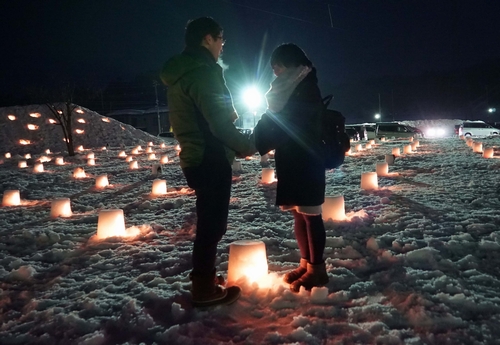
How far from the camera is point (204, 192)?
10.5 ft

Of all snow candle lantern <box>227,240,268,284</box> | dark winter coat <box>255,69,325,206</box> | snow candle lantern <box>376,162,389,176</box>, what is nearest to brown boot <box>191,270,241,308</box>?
snow candle lantern <box>227,240,268,284</box>

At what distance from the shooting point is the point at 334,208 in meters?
6.09

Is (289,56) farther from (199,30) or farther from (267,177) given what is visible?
(267,177)

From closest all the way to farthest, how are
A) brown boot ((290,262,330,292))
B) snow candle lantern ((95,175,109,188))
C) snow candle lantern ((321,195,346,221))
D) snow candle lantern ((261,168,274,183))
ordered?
brown boot ((290,262,330,292)) < snow candle lantern ((321,195,346,221)) < snow candle lantern ((261,168,274,183)) < snow candle lantern ((95,175,109,188))

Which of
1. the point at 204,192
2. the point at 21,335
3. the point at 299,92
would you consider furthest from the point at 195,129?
the point at 21,335

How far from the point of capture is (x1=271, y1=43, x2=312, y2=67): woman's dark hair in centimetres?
333

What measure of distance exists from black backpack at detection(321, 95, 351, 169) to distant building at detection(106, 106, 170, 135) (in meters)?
51.5

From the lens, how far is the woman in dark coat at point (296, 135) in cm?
328

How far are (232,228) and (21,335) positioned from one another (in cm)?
333

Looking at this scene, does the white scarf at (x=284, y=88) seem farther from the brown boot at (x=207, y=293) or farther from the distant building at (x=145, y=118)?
the distant building at (x=145, y=118)

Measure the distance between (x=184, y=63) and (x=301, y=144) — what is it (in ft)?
3.41

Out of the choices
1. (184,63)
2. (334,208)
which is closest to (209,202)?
(184,63)

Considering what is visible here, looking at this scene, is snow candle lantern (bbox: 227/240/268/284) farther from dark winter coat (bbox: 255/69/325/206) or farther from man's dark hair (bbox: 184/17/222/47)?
man's dark hair (bbox: 184/17/222/47)

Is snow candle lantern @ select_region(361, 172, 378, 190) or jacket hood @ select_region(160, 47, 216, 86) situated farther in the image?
snow candle lantern @ select_region(361, 172, 378, 190)
